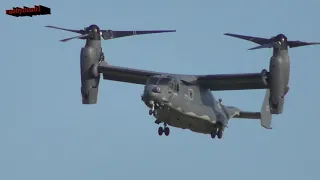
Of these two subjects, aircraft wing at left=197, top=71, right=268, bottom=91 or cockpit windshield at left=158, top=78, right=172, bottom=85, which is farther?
aircraft wing at left=197, top=71, right=268, bottom=91

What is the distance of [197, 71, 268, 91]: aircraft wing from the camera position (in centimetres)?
4966

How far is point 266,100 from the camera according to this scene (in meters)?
48.9

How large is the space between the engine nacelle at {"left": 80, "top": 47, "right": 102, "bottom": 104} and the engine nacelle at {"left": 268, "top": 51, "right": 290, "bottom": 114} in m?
8.32

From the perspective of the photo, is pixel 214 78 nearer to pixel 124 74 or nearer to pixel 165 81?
pixel 165 81

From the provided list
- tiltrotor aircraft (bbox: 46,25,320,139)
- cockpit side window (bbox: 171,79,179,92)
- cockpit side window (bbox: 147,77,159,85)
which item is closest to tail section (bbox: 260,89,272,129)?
tiltrotor aircraft (bbox: 46,25,320,139)

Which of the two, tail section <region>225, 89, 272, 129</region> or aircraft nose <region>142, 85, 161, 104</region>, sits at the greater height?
aircraft nose <region>142, 85, 161, 104</region>

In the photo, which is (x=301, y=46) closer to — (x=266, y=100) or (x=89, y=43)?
(x=266, y=100)

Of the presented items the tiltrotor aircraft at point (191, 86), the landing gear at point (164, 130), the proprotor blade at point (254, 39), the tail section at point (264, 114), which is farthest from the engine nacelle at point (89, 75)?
the proprotor blade at point (254, 39)

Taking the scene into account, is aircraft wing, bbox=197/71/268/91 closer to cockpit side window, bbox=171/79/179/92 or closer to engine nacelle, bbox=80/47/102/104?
cockpit side window, bbox=171/79/179/92

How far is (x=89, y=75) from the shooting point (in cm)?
5103

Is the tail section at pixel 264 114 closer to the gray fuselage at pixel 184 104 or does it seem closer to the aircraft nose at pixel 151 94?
the gray fuselage at pixel 184 104

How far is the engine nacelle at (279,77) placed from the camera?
4778 centimetres

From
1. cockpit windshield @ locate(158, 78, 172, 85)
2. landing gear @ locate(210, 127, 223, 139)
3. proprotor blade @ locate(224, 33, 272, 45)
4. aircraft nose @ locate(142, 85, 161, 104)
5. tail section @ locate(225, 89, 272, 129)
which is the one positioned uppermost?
proprotor blade @ locate(224, 33, 272, 45)

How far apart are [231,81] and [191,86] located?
1877 mm
